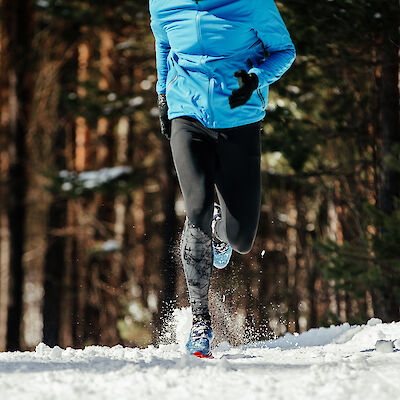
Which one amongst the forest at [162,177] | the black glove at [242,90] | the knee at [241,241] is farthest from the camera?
the forest at [162,177]

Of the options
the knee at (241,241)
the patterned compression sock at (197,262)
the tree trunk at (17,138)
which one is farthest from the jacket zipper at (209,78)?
the tree trunk at (17,138)

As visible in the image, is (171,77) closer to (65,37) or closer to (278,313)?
(278,313)

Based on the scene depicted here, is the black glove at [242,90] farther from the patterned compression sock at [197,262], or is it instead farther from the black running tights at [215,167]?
the patterned compression sock at [197,262]

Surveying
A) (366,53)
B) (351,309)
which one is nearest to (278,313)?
(351,309)

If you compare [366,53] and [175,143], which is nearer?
[175,143]

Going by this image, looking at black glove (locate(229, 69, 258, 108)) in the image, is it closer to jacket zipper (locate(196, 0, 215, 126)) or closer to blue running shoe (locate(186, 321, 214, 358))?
jacket zipper (locate(196, 0, 215, 126))

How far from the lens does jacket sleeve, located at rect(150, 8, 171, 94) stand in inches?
160

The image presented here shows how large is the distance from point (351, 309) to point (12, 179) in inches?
300

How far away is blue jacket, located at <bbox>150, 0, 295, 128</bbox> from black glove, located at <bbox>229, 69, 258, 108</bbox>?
0.11 m

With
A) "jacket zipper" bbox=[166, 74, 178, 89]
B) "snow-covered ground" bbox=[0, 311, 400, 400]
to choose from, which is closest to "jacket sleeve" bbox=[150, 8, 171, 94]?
"jacket zipper" bbox=[166, 74, 178, 89]

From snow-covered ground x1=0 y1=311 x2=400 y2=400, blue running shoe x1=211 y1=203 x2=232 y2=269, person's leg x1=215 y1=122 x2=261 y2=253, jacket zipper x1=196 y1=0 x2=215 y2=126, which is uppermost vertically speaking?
jacket zipper x1=196 y1=0 x2=215 y2=126

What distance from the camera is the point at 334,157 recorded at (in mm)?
9430

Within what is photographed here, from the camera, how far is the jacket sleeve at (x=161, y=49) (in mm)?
4074

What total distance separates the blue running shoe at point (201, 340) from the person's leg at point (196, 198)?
0.07 m
